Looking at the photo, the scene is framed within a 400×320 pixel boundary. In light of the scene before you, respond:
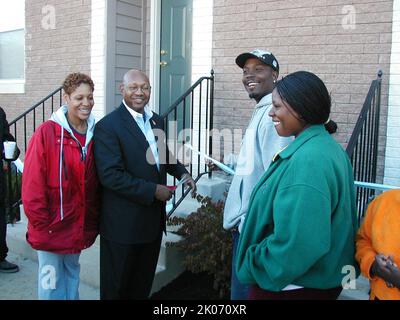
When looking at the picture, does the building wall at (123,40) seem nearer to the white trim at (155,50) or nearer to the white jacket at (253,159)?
the white trim at (155,50)

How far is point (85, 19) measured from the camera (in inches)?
264

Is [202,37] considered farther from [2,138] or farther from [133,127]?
[133,127]

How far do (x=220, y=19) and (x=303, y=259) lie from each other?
4294 millimetres

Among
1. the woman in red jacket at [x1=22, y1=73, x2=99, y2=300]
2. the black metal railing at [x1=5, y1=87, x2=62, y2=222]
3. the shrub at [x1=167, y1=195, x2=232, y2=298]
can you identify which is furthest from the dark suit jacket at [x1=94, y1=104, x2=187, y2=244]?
the black metal railing at [x1=5, y1=87, x2=62, y2=222]

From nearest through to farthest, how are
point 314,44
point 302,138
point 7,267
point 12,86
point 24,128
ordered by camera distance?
1. point 302,138
2. point 7,267
3. point 314,44
4. point 24,128
5. point 12,86

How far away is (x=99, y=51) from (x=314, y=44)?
3376 mm

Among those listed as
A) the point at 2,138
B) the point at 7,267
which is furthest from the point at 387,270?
the point at 7,267

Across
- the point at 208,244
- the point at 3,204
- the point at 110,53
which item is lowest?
the point at 208,244

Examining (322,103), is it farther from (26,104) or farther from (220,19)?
(26,104)

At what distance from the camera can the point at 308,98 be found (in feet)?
5.90

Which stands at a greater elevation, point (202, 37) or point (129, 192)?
point (202, 37)

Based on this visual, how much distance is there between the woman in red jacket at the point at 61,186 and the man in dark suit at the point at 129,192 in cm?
12

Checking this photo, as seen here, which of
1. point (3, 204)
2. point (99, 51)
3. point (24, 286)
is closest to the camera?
point (24, 286)

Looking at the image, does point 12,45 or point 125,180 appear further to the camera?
point 12,45
